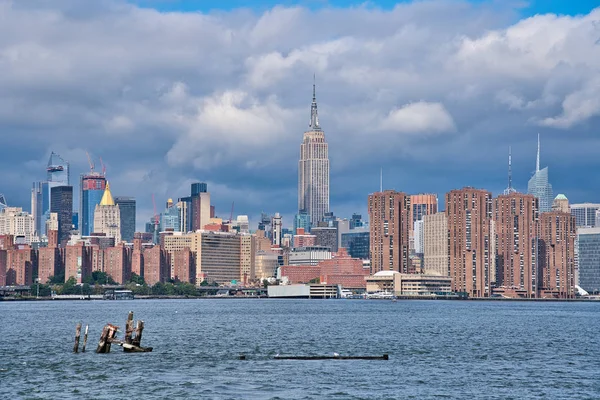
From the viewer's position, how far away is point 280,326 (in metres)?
158

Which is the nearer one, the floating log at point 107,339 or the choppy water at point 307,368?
the choppy water at point 307,368

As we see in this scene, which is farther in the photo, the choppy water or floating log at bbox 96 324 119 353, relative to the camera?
floating log at bbox 96 324 119 353

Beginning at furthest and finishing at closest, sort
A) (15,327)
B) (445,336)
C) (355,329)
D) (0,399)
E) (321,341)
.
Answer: (15,327)
(355,329)
(445,336)
(321,341)
(0,399)

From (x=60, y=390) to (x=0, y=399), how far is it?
4.88 metres

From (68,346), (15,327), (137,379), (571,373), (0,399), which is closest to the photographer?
(0,399)

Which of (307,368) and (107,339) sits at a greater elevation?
(107,339)

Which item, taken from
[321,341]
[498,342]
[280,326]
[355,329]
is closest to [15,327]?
[280,326]

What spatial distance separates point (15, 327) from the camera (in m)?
159

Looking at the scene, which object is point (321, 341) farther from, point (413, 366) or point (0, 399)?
point (0, 399)

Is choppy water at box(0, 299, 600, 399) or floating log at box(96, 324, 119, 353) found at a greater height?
floating log at box(96, 324, 119, 353)

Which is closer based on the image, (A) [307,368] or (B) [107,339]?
(A) [307,368]

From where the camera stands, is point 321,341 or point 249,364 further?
point 321,341

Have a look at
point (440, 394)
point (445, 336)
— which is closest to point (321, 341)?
point (445, 336)

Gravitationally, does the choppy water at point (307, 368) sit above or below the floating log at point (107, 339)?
below
